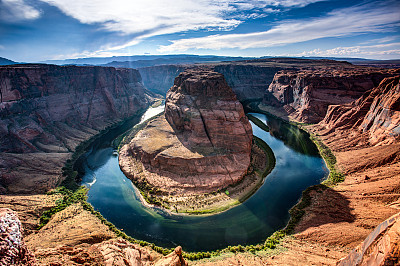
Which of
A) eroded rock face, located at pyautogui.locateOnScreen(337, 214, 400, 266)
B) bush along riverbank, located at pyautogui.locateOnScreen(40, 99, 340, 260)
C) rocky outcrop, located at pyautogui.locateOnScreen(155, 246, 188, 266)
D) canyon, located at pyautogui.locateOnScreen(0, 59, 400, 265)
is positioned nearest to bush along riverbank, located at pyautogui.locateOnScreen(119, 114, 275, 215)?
canyon, located at pyautogui.locateOnScreen(0, 59, 400, 265)

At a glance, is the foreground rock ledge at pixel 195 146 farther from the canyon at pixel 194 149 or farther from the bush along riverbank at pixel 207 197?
the bush along riverbank at pixel 207 197

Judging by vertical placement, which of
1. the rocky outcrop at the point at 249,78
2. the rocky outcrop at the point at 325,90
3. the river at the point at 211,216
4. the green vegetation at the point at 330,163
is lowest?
the river at the point at 211,216

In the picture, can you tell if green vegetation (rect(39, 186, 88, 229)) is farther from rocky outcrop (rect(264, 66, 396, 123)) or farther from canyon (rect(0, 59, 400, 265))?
rocky outcrop (rect(264, 66, 396, 123))

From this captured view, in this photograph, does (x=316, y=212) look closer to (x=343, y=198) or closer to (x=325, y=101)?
(x=343, y=198)

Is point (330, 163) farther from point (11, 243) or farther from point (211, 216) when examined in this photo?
point (11, 243)

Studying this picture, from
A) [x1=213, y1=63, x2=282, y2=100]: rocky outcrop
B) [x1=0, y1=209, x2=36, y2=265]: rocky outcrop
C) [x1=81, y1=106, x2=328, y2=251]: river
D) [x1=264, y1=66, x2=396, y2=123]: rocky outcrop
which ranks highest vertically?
[x1=213, y1=63, x2=282, y2=100]: rocky outcrop

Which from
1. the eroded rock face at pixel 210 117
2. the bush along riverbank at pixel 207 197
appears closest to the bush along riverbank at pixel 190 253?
the bush along riverbank at pixel 207 197

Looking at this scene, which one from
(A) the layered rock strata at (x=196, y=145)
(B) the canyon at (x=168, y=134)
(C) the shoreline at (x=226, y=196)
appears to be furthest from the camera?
(A) the layered rock strata at (x=196, y=145)
